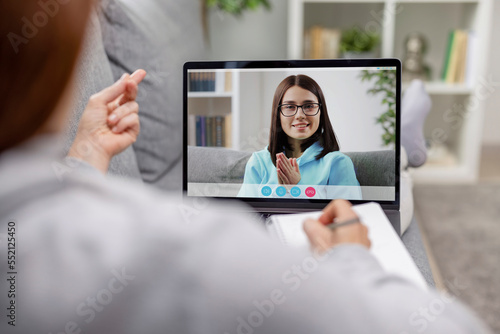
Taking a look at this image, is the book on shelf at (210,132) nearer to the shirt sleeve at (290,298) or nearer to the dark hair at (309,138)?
the dark hair at (309,138)

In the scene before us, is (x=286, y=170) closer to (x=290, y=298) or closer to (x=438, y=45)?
(x=290, y=298)

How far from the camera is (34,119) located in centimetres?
35

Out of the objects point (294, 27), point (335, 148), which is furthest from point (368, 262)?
point (294, 27)

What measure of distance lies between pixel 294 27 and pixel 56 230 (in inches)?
86.0

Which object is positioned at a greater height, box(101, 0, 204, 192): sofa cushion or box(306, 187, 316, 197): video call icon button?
box(101, 0, 204, 192): sofa cushion

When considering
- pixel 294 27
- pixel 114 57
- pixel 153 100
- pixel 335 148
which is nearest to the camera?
pixel 335 148

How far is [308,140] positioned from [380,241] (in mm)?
350

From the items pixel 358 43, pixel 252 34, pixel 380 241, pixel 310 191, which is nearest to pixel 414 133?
pixel 310 191

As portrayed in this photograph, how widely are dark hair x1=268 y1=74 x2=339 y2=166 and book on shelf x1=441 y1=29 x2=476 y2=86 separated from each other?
Answer: 190 centimetres

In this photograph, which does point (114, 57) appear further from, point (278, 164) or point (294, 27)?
point (294, 27)

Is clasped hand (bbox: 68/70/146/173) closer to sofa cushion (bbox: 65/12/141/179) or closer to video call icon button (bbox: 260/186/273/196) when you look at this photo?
sofa cushion (bbox: 65/12/141/179)

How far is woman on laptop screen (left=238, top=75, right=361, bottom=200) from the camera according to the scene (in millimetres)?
797

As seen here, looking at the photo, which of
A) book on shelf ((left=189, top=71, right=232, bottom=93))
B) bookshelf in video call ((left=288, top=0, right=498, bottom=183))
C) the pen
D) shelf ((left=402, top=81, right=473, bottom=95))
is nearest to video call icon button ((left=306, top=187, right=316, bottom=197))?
book on shelf ((left=189, top=71, right=232, bottom=93))

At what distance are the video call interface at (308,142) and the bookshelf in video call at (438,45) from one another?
1583mm
